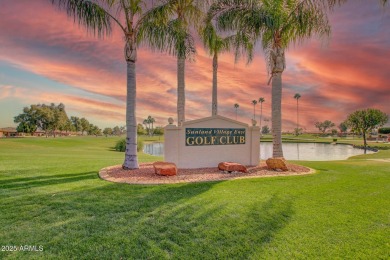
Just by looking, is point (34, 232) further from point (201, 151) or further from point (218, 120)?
point (218, 120)

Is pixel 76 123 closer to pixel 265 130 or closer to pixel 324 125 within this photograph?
pixel 265 130

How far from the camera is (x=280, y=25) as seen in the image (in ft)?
40.1

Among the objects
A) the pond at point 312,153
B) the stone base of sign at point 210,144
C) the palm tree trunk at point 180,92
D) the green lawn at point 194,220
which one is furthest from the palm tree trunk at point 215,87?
the pond at point 312,153

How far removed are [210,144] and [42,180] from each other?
7.38 m

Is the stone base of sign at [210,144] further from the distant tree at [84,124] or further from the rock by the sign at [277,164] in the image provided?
the distant tree at [84,124]

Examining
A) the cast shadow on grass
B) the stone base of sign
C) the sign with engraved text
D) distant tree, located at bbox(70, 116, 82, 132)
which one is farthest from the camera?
distant tree, located at bbox(70, 116, 82, 132)

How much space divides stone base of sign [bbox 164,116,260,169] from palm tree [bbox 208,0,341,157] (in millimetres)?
1454

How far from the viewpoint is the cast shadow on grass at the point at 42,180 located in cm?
754

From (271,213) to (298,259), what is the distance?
1.75 metres

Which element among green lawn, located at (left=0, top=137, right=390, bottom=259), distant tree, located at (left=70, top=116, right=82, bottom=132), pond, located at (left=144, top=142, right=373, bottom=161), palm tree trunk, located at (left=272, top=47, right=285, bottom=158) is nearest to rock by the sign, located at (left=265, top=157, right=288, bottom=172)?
palm tree trunk, located at (left=272, top=47, right=285, bottom=158)

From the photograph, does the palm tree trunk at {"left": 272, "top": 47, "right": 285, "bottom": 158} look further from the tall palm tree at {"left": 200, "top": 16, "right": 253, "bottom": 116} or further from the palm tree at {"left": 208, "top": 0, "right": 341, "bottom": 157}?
the tall palm tree at {"left": 200, "top": 16, "right": 253, "bottom": 116}

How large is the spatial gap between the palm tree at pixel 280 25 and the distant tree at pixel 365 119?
156ft

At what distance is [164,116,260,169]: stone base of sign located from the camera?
11453 millimetres

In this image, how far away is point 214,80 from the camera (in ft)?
59.4
